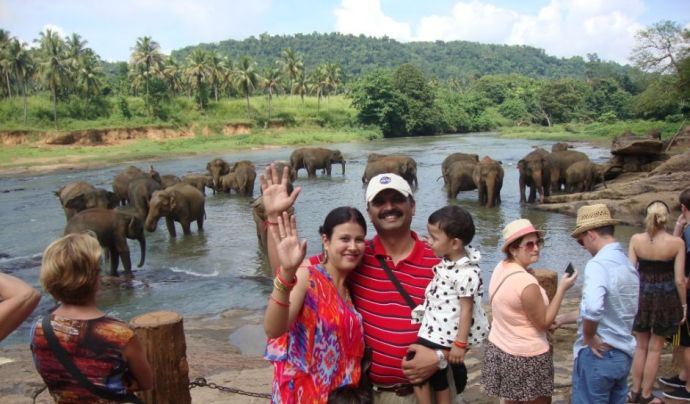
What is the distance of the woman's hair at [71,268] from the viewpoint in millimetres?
2789

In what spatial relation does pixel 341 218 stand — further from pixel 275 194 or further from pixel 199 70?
pixel 199 70

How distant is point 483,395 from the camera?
17.8ft

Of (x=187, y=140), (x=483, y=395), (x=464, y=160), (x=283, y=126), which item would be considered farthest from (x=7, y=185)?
(x=283, y=126)

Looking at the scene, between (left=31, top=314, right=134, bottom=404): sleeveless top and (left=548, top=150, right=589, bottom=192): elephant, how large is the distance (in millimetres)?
19637

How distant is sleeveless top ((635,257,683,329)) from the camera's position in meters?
5.04

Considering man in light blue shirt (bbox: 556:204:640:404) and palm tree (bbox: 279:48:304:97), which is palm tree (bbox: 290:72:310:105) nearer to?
palm tree (bbox: 279:48:304:97)

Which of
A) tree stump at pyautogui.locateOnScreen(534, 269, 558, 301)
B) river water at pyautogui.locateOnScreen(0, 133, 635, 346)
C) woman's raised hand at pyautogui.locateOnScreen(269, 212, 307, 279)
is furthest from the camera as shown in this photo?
river water at pyautogui.locateOnScreen(0, 133, 635, 346)

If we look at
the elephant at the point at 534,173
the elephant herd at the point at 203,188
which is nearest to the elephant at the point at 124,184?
the elephant herd at the point at 203,188

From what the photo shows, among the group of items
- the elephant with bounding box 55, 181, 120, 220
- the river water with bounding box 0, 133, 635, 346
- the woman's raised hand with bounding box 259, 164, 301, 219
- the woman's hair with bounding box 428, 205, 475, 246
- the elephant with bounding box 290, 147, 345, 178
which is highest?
the woman's raised hand with bounding box 259, 164, 301, 219

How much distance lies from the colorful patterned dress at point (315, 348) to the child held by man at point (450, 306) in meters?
0.42

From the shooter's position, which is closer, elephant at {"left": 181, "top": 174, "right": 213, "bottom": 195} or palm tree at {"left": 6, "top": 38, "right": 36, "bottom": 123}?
elephant at {"left": 181, "top": 174, "right": 213, "bottom": 195}

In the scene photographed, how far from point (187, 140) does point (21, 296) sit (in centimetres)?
5676

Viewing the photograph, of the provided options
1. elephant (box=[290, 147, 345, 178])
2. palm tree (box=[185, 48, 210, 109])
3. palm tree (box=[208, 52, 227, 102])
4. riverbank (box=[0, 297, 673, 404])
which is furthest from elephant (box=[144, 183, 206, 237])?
palm tree (box=[208, 52, 227, 102])

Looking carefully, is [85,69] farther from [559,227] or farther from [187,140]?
[559,227]
